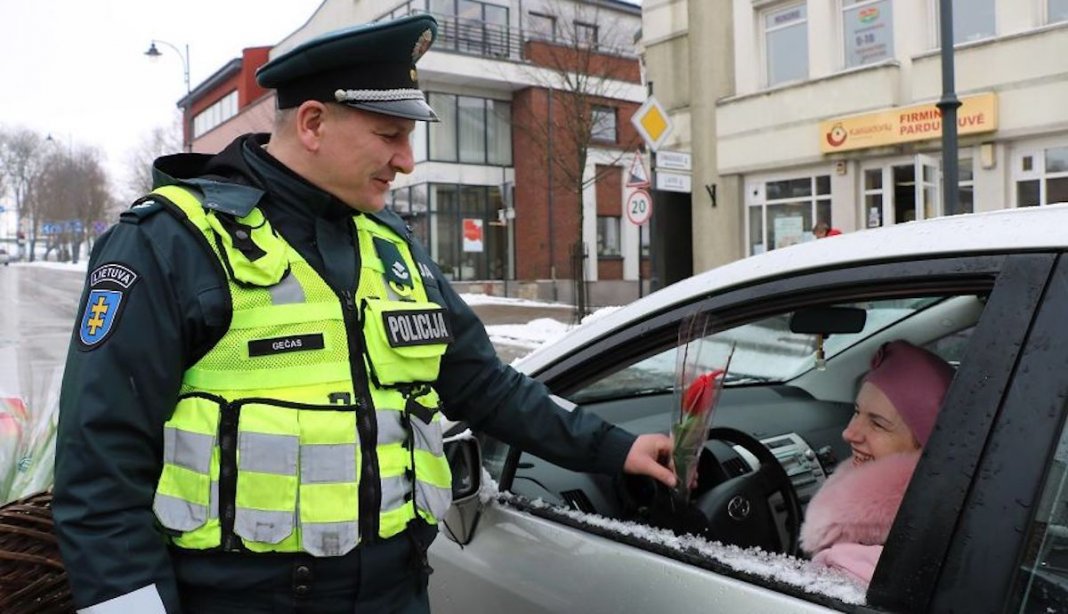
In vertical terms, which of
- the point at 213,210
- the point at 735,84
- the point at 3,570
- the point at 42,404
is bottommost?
the point at 3,570

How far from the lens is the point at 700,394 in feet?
5.40

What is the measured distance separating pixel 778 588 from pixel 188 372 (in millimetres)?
1019

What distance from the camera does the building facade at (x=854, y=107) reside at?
1359 centimetres

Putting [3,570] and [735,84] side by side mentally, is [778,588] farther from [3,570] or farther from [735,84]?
[735,84]

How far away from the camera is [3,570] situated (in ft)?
4.65

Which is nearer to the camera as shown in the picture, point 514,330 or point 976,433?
point 976,433

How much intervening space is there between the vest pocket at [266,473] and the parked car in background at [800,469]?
563 millimetres

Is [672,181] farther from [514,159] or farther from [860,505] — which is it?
[514,159]

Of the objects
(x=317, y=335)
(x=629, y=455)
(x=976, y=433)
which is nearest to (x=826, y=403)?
(x=629, y=455)

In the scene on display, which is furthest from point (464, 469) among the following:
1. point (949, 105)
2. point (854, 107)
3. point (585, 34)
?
point (585, 34)

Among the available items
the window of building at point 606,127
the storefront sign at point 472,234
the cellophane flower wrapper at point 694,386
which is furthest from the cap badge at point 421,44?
the storefront sign at point 472,234

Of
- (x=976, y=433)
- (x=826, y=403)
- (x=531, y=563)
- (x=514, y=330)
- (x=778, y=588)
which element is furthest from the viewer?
(x=514, y=330)

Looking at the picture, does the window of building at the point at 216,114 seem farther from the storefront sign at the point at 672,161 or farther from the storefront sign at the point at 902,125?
the storefront sign at the point at 672,161

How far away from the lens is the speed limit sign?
12.2 meters
